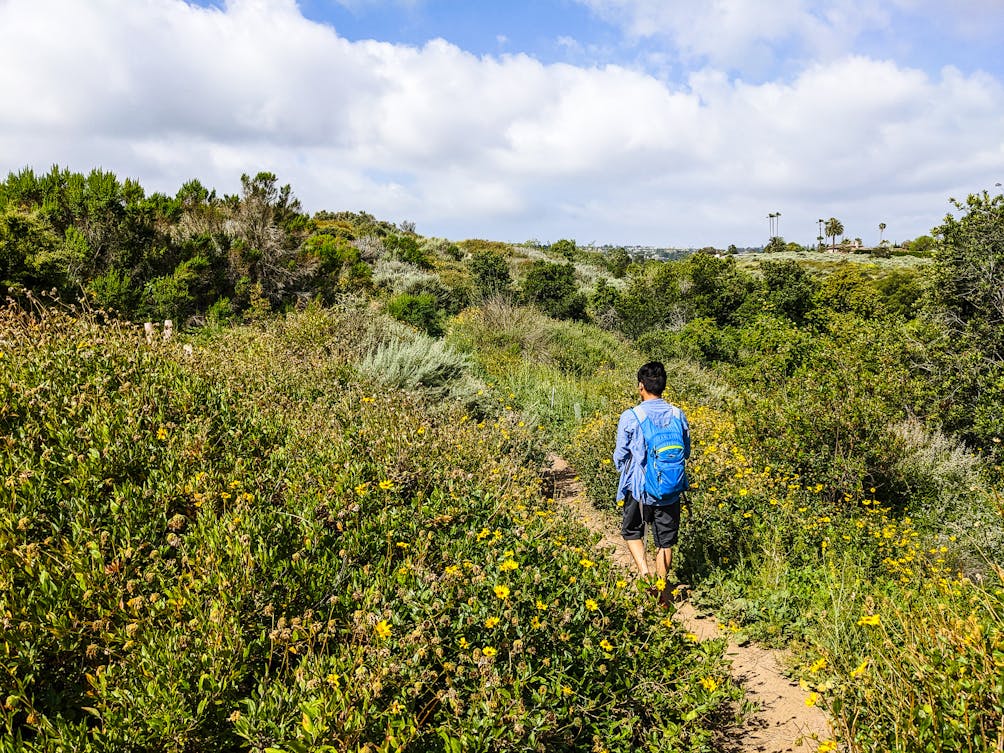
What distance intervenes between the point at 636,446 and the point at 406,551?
6.67ft

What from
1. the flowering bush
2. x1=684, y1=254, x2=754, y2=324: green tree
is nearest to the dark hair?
the flowering bush

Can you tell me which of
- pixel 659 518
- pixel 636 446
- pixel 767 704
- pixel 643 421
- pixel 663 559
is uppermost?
pixel 643 421

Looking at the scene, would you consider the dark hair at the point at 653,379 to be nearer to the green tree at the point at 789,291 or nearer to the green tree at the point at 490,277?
the green tree at the point at 490,277

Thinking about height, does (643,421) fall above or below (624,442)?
above

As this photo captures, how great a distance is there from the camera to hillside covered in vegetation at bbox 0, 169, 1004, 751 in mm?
1896

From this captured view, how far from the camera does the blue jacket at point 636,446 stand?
161 inches

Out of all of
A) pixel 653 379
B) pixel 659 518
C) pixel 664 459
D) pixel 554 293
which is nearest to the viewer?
pixel 664 459

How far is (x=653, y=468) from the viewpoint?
4051mm

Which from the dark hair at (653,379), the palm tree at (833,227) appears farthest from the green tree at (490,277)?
the palm tree at (833,227)

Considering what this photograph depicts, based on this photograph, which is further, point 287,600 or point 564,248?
point 564,248

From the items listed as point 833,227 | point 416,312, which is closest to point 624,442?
point 416,312

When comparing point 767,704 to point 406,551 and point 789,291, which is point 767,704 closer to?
point 406,551

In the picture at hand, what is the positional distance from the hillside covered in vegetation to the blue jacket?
1.86 feet

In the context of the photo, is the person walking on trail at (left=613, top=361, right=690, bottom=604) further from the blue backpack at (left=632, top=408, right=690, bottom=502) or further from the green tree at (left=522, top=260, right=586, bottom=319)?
the green tree at (left=522, top=260, right=586, bottom=319)
